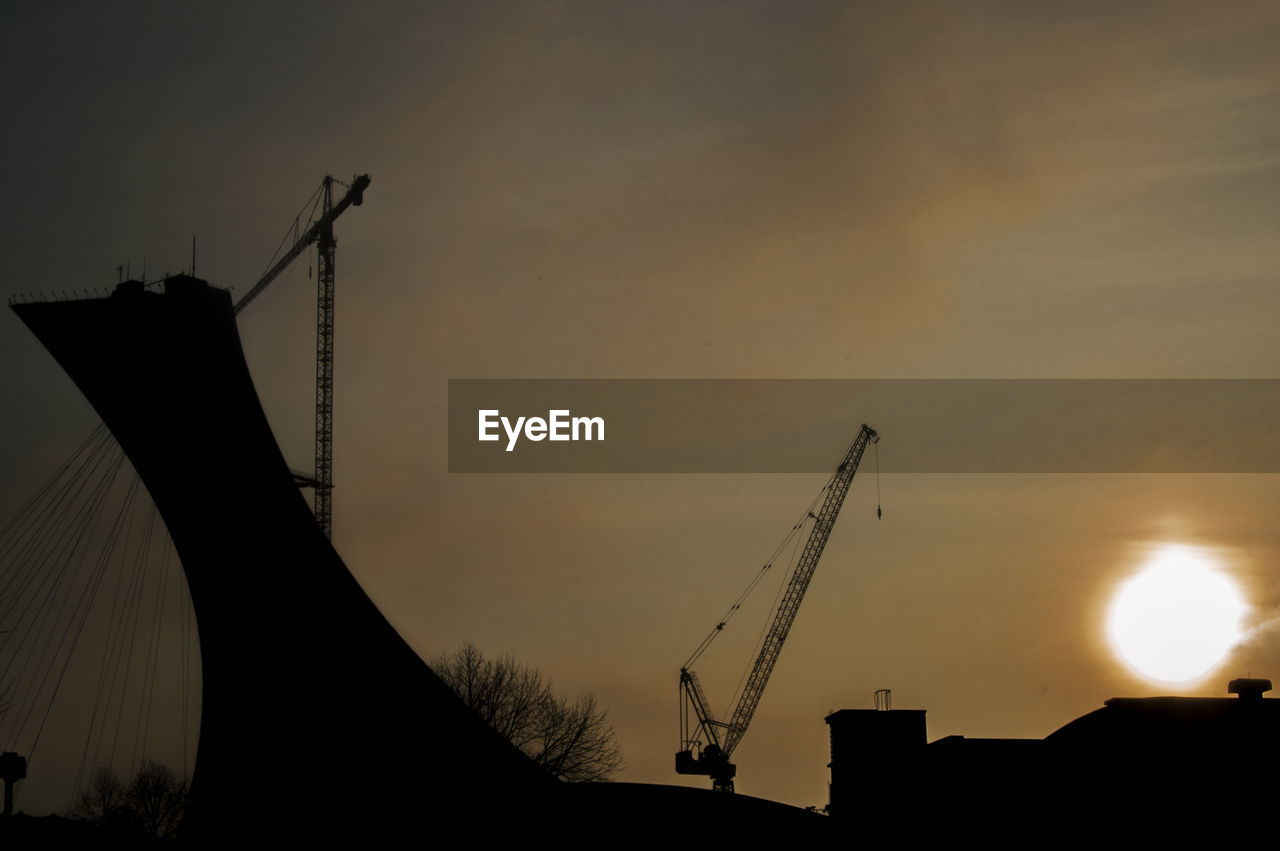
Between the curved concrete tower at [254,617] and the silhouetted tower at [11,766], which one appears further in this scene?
the curved concrete tower at [254,617]

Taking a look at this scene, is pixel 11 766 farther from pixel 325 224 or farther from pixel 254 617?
pixel 325 224

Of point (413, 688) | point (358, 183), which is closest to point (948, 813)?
point (413, 688)

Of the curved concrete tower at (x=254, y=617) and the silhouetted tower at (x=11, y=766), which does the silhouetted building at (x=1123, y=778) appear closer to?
the curved concrete tower at (x=254, y=617)

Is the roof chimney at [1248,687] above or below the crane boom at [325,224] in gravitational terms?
below

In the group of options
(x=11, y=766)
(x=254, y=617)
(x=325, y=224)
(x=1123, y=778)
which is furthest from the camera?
(x=325, y=224)

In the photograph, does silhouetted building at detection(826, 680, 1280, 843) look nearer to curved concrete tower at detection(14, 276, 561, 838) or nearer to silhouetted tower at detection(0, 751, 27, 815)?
curved concrete tower at detection(14, 276, 561, 838)

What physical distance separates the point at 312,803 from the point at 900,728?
19.5m

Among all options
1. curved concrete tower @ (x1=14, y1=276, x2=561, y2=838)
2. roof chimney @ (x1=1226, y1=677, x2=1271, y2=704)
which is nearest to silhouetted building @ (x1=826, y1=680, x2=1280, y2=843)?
roof chimney @ (x1=1226, y1=677, x2=1271, y2=704)

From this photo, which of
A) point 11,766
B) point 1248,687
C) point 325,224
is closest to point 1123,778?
point 1248,687

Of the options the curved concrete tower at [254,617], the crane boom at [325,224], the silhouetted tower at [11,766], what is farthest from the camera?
the crane boom at [325,224]

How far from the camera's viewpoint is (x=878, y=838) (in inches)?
1407

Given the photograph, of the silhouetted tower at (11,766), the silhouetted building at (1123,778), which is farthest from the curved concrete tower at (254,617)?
the silhouetted building at (1123,778)

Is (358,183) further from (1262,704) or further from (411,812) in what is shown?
(1262,704)

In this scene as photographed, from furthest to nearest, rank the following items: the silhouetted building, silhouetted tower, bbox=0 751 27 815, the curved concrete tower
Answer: the curved concrete tower → silhouetted tower, bbox=0 751 27 815 → the silhouetted building
